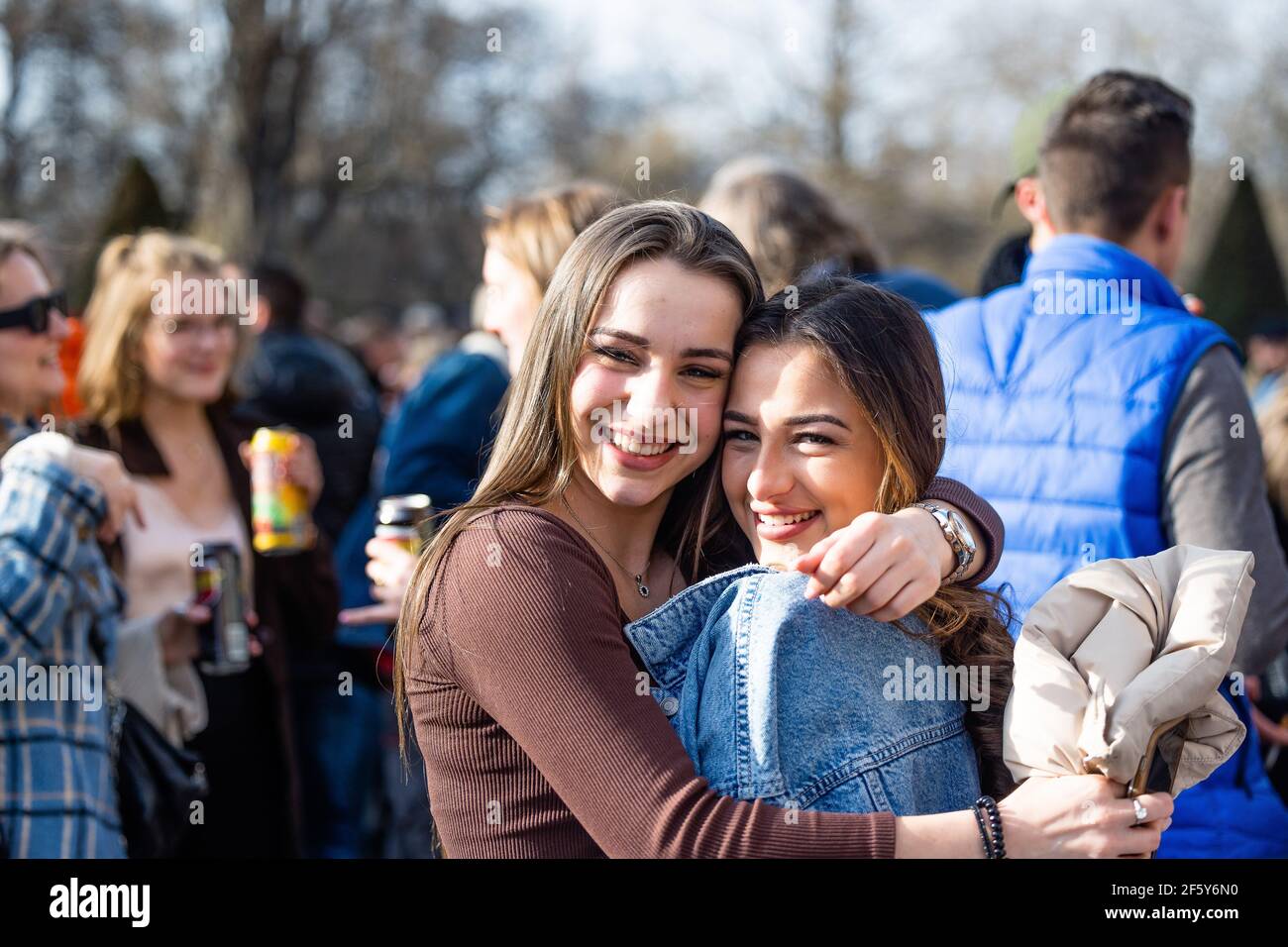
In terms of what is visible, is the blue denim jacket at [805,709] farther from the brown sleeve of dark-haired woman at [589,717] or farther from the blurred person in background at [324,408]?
the blurred person in background at [324,408]

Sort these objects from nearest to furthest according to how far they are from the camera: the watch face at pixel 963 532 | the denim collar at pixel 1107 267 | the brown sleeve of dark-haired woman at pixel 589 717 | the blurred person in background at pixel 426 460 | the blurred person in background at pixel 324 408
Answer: the brown sleeve of dark-haired woman at pixel 589 717, the watch face at pixel 963 532, the denim collar at pixel 1107 267, the blurred person in background at pixel 426 460, the blurred person in background at pixel 324 408

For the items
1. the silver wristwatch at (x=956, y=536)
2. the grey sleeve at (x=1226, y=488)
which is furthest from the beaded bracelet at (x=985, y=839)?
the grey sleeve at (x=1226, y=488)

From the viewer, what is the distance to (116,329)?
14.3 feet

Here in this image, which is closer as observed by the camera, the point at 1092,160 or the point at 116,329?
the point at 1092,160

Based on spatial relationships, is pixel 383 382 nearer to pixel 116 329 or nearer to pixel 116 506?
pixel 116 329

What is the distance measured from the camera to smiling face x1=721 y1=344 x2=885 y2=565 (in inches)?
77.5

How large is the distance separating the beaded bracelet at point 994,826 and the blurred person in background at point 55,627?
2324mm

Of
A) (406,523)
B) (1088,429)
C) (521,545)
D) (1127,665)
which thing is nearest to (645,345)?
(521,545)

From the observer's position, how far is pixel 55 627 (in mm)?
3271

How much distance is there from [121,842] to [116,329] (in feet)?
5.75

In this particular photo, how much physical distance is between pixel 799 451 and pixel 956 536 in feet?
Answer: 0.89

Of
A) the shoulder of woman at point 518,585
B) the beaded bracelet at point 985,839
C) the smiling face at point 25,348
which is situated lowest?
the beaded bracelet at point 985,839

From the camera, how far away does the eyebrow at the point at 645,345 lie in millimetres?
1983
